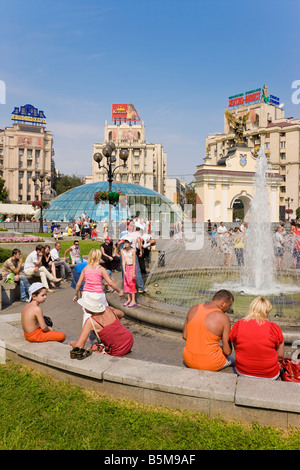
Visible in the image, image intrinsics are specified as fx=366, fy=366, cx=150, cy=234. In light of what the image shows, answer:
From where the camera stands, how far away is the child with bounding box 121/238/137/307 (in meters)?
7.02

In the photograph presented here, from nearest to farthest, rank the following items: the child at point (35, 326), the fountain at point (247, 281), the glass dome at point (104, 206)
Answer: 1. the child at point (35, 326)
2. the fountain at point (247, 281)
3. the glass dome at point (104, 206)

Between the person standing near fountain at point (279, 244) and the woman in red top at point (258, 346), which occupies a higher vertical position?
the person standing near fountain at point (279, 244)

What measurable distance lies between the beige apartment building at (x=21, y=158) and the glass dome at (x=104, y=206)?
39195 millimetres

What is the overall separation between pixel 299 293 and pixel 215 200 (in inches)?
1216

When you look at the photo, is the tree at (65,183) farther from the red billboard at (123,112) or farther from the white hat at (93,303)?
the white hat at (93,303)

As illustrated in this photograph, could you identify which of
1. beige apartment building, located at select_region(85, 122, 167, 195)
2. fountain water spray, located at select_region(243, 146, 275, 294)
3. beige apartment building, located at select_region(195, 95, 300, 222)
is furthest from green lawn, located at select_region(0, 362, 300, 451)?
beige apartment building, located at select_region(85, 122, 167, 195)

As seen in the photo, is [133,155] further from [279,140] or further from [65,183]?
[279,140]

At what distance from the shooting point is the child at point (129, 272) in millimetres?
7020

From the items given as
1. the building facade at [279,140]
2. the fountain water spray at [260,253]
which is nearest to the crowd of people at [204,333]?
the fountain water spray at [260,253]

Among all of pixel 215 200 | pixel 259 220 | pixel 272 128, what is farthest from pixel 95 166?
pixel 259 220

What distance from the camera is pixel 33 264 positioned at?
9.16m

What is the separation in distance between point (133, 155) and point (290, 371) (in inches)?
3498

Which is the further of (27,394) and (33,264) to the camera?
(33,264)
